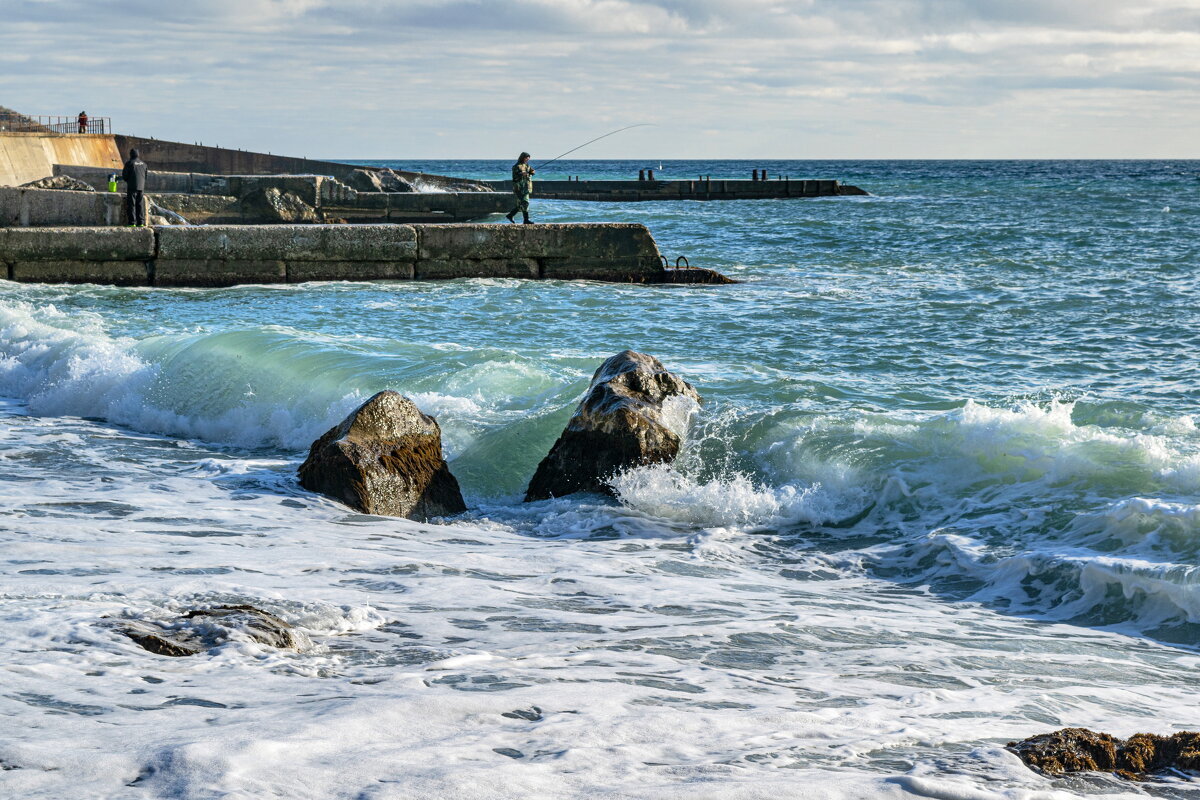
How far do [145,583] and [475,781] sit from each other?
7.33 feet

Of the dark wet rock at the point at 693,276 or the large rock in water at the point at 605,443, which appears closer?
the large rock in water at the point at 605,443

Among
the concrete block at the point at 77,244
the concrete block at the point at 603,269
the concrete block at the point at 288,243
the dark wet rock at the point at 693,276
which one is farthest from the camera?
the dark wet rock at the point at 693,276

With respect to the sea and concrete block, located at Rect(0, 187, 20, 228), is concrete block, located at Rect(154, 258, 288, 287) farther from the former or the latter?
the sea

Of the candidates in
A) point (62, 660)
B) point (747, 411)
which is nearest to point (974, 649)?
point (62, 660)

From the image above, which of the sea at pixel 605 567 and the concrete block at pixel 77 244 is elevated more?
the concrete block at pixel 77 244

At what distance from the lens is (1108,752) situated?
3125 millimetres

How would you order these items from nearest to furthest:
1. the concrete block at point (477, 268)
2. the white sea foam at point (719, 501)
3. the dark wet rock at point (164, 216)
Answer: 1. the white sea foam at point (719, 501)
2. the concrete block at point (477, 268)
3. the dark wet rock at point (164, 216)

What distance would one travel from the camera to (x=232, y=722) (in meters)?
3.21

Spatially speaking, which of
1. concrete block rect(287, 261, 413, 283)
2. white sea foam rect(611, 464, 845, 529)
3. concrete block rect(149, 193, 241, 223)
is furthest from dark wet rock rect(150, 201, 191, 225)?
white sea foam rect(611, 464, 845, 529)

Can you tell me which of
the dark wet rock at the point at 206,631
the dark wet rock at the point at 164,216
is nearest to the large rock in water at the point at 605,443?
the dark wet rock at the point at 206,631

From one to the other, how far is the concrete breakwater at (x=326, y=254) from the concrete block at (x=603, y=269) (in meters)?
0.01

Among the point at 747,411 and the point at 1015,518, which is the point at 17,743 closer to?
the point at 1015,518

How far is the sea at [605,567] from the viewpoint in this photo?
312cm

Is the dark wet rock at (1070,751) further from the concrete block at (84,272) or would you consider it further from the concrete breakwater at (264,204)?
the concrete breakwater at (264,204)
